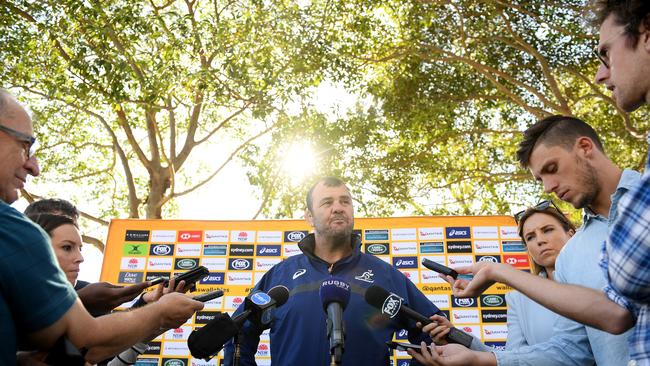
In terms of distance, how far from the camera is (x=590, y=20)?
2.11 m

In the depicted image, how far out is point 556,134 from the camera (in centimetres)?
307

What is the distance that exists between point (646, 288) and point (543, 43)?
8.70m

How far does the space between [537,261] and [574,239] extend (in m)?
1.10

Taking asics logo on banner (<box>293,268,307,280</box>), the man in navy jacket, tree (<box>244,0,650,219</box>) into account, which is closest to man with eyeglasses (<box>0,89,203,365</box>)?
the man in navy jacket

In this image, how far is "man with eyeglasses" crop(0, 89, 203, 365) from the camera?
1.67 meters

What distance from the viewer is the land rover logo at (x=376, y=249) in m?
6.85

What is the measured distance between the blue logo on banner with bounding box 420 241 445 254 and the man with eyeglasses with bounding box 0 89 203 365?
519 cm

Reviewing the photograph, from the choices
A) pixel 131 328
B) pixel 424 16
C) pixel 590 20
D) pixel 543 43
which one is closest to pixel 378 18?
pixel 424 16

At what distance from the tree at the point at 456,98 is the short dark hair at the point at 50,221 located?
639 cm

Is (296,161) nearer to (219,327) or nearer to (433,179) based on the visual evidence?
(433,179)

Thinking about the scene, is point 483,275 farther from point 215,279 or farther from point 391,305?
point 215,279

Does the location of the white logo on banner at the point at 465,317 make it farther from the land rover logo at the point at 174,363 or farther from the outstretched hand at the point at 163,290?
the outstretched hand at the point at 163,290

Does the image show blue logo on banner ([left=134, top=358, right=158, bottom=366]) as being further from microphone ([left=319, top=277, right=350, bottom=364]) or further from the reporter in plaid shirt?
the reporter in plaid shirt

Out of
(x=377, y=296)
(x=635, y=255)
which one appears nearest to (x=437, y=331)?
(x=377, y=296)
